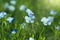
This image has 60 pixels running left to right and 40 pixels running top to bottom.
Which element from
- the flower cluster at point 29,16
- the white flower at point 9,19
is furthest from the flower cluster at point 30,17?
the white flower at point 9,19

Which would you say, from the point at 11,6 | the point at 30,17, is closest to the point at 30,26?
the point at 30,17

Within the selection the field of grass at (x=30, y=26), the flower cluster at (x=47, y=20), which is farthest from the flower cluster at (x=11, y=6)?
the flower cluster at (x=47, y=20)

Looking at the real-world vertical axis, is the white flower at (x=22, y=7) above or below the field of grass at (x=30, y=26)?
above

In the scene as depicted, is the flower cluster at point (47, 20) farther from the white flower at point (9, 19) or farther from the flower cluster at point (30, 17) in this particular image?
the white flower at point (9, 19)

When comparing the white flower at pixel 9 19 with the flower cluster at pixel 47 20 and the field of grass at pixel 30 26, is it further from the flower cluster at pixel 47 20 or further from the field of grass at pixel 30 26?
the flower cluster at pixel 47 20

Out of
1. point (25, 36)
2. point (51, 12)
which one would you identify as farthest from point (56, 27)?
point (25, 36)

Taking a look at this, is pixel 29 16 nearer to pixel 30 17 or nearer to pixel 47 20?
pixel 30 17

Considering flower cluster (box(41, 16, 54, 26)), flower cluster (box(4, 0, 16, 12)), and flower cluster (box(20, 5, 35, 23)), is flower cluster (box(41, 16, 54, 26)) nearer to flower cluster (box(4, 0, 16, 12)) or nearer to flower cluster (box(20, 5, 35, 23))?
flower cluster (box(20, 5, 35, 23))

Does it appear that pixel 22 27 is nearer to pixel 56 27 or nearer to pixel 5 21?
pixel 5 21

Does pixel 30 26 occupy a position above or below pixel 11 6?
below
